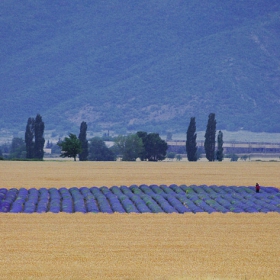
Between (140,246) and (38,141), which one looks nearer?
(140,246)

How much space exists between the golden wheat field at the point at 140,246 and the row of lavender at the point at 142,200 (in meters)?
1.85

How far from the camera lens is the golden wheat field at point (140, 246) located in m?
25.5

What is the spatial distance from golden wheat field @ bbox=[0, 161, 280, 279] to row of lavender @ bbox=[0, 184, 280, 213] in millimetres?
1846

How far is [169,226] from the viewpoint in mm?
36375

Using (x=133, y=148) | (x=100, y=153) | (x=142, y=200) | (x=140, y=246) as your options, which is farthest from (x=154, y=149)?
(x=140, y=246)

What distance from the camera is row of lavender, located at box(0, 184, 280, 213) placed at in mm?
42375

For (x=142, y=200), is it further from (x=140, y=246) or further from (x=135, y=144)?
(x=135, y=144)

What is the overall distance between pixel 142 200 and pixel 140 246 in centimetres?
1495

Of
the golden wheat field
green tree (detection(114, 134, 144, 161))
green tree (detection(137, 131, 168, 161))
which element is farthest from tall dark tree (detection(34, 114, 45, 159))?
the golden wheat field

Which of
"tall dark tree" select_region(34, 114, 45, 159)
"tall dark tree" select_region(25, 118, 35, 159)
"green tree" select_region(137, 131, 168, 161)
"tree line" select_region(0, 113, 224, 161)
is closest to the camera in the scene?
"tree line" select_region(0, 113, 224, 161)

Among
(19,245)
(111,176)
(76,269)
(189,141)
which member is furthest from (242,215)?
(189,141)

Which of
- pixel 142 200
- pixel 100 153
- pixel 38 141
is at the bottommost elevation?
pixel 142 200

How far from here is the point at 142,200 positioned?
149 feet

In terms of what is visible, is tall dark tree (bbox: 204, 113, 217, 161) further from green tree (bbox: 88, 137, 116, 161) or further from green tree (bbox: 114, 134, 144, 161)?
green tree (bbox: 88, 137, 116, 161)
